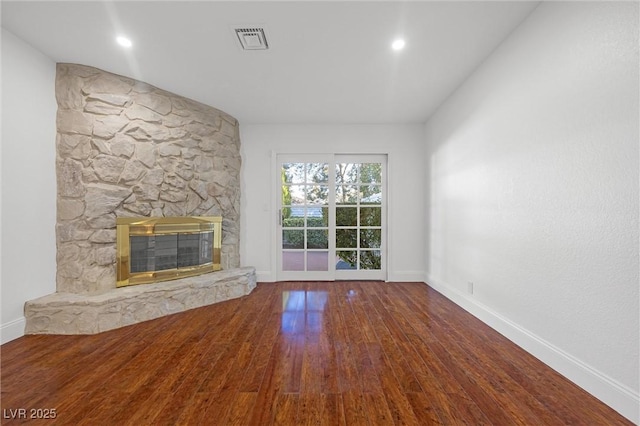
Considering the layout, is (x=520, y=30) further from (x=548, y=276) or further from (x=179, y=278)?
(x=179, y=278)

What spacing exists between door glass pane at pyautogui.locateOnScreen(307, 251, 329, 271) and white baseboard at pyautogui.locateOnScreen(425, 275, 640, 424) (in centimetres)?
212

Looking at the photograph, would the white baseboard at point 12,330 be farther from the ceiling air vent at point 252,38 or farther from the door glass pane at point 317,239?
the door glass pane at point 317,239

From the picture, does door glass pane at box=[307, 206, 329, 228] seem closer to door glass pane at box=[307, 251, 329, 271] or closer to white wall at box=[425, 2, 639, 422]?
door glass pane at box=[307, 251, 329, 271]

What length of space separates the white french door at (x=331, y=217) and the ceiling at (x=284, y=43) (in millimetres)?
1133

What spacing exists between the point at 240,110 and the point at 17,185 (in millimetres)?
2340

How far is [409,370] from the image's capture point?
1781 mm

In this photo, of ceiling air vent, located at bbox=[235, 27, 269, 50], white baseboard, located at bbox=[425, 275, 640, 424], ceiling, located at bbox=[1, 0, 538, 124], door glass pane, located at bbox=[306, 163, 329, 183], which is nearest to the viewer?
white baseboard, located at bbox=[425, 275, 640, 424]

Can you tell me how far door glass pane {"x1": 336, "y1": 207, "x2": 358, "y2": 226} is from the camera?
4262 millimetres

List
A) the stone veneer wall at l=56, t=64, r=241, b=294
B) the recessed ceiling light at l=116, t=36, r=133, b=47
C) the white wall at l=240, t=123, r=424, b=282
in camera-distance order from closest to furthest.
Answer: the recessed ceiling light at l=116, t=36, r=133, b=47 → the stone veneer wall at l=56, t=64, r=241, b=294 → the white wall at l=240, t=123, r=424, b=282

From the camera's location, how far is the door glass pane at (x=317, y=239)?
423cm

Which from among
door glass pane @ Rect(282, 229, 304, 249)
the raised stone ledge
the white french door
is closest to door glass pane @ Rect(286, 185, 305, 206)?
the white french door

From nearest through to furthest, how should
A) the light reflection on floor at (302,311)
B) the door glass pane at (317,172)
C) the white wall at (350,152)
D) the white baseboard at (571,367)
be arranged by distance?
the white baseboard at (571,367) → the light reflection on floor at (302,311) → the white wall at (350,152) → the door glass pane at (317,172)

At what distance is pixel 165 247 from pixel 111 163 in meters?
1.03

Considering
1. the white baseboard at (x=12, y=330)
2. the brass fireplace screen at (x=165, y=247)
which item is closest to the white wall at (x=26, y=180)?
the white baseboard at (x=12, y=330)
